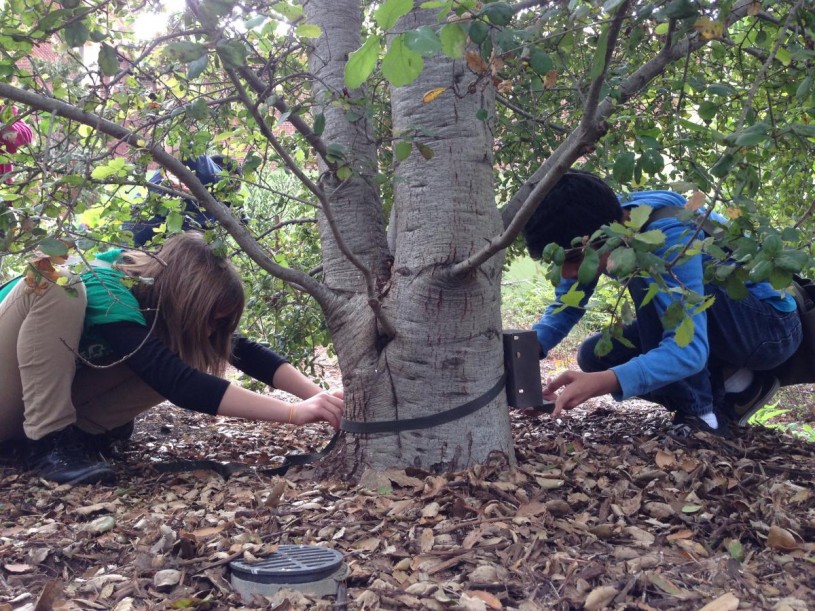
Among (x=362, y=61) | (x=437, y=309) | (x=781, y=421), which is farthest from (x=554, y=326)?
(x=781, y=421)

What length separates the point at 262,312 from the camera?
3.21 m

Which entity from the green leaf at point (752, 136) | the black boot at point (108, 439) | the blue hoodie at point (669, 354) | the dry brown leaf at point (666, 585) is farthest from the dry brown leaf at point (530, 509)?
the black boot at point (108, 439)

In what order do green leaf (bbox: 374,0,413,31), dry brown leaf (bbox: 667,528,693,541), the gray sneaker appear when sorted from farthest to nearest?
1. the gray sneaker
2. dry brown leaf (bbox: 667,528,693,541)
3. green leaf (bbox: 374,0,413,31)

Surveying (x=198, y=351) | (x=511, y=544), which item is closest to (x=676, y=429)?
(x=511, y=544)

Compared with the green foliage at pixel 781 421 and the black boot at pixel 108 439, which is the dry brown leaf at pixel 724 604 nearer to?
the black boot at pixel 108 439

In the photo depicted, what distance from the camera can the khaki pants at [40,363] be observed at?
7.93 feet

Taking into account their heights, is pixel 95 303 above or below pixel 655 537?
above

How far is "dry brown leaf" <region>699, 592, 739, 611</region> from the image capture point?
4.44 ft

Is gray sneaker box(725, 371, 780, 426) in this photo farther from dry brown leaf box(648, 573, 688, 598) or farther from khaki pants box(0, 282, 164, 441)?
khaki pants box(0, 282, 164, 441)

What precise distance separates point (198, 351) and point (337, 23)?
115 cm

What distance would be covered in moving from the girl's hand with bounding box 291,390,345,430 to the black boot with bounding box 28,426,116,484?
0.60 meters

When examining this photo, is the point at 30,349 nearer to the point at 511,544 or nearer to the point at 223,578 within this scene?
the point at 223,578

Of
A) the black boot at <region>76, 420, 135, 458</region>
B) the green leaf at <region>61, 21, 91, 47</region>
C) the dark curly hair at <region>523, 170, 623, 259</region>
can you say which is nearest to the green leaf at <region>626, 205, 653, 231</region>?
the dark curly hair at <region>523, 170, 623, 259</region>

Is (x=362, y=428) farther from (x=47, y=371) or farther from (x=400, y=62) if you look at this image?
(x=400, y=62)
